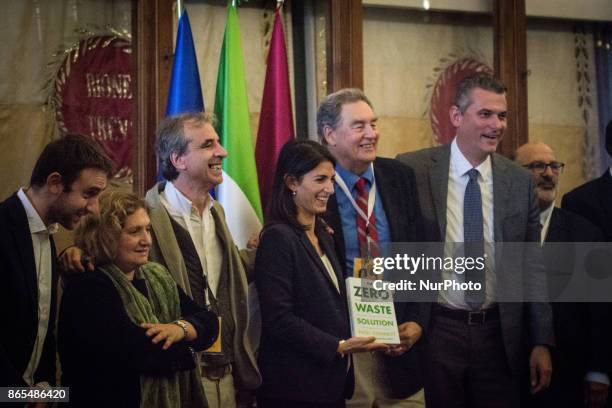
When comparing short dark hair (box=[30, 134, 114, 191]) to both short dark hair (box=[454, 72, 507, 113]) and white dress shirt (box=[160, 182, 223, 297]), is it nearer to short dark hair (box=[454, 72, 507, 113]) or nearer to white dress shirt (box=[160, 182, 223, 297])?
white dress shirt (box=[160, 182, 223, 297])

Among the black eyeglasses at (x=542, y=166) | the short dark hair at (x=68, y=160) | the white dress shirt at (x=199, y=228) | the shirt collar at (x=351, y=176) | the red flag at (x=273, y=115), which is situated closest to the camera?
the short dark hair at (x=68, y=160)

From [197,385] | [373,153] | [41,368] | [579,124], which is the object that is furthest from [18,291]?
[579,124]

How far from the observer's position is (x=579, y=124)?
16.9 ft

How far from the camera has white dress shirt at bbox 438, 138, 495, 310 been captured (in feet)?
12.3

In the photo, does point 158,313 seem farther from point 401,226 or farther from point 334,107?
point 334,107

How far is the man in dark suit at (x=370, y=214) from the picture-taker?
355 centimetres

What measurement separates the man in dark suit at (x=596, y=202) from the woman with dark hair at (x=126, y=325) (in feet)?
6.32

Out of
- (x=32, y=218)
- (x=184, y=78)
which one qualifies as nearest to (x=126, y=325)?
(x=32, y=218)

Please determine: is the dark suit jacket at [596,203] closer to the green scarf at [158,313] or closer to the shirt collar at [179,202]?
the shirt collar at [179,202]

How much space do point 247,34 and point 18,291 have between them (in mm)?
2004

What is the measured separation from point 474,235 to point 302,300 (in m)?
0.86

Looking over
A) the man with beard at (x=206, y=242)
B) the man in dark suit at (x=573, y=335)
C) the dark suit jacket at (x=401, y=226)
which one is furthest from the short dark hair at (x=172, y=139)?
the man in dark suit at (x=573, y=335)

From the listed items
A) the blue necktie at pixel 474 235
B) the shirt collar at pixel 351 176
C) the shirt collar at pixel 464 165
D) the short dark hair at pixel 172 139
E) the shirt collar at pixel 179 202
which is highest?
the short dark hair at pixel 172 139

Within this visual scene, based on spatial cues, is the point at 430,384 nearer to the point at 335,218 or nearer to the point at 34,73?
the point at 335,218
